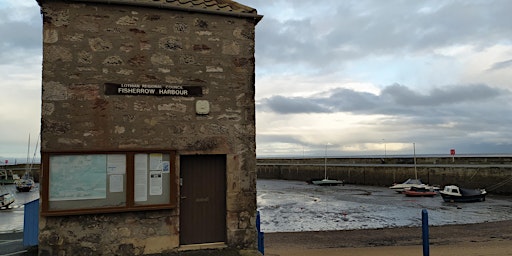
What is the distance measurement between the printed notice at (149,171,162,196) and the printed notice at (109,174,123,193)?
0.52 meters

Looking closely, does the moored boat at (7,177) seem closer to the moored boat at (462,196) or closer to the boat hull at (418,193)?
the boat hull at (418,193)

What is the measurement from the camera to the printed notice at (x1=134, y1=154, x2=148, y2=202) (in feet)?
22.7

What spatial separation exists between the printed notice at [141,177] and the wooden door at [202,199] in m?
0.66

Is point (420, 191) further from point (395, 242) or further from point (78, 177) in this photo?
point (78, 177)

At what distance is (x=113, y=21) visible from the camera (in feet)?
22.6

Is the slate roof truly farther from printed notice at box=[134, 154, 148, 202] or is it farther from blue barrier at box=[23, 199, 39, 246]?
blue barrier at box=[23, 199, 39, 246]

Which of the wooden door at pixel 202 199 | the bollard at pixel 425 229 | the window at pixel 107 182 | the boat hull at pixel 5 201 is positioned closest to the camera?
the window at pixel 107 182

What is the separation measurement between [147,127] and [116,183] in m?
1.14

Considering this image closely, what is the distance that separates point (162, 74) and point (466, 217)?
24.0 meters

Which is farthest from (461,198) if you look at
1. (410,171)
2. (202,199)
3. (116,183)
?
(116,183)

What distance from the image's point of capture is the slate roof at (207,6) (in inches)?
273

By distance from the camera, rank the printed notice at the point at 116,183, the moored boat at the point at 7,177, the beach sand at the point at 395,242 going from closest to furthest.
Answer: the printed notice at the point at 116,183 < the beach sand at the point at 395,242 < the moored boat at the point at 7,177

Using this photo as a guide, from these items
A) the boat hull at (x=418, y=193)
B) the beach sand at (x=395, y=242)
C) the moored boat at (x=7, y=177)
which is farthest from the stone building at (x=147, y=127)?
the moored boat at (x=7, y=177)

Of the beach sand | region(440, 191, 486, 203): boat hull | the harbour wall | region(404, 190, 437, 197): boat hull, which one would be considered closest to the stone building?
the beach sand
